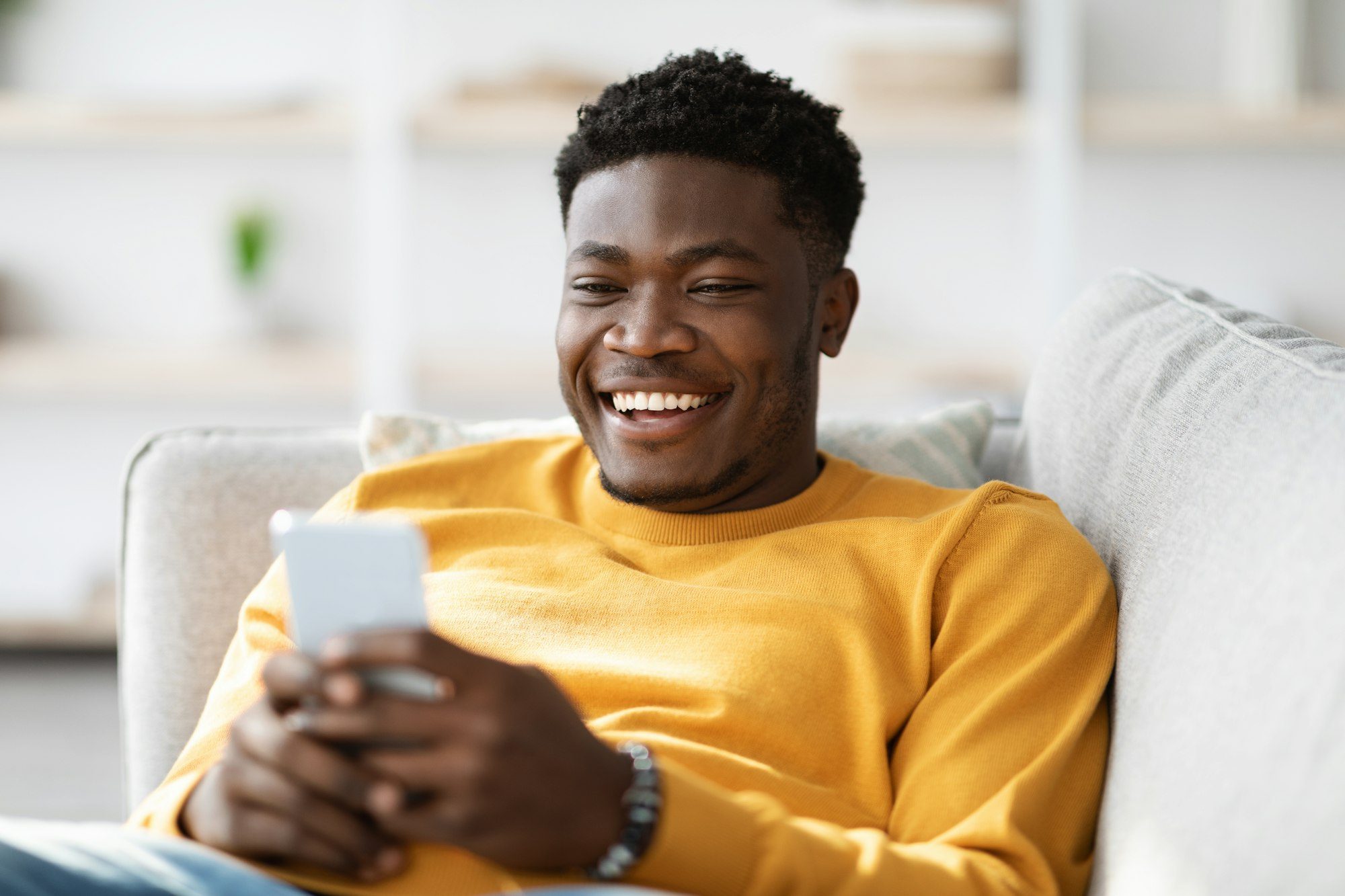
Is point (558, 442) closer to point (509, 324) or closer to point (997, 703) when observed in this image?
point (997, 703)

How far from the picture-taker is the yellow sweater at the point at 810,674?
0.85 metres

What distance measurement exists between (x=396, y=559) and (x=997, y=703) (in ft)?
1.54

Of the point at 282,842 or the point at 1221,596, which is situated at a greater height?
the point at 1221,596

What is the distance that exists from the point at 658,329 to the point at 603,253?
88 millimetres

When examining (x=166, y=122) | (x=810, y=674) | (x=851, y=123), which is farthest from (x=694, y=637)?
(x=166, y=122)

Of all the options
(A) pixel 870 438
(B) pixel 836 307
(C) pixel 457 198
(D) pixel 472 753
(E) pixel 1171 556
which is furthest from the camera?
(C) pixel 457 198

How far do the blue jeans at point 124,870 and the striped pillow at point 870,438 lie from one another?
23.3 inches

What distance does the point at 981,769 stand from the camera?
3.03 feet

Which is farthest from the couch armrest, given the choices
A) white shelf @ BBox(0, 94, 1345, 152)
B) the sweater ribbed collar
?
white shelf @ BBox(0, 94, 1345, 152)

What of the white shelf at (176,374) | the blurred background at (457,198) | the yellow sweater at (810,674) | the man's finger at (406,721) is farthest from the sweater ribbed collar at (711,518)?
the white shelf at (176,374)

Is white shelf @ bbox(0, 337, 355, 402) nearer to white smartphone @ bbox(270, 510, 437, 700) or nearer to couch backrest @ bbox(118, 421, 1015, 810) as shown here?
couch backrest @ bbox(118, 421, 1015, 810)

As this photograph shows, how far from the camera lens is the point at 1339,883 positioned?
0.64 metres

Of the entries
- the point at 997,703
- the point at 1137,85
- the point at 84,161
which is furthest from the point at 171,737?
the point at 1137,85

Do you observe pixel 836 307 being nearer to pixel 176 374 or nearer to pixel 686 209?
pixel 686 209
